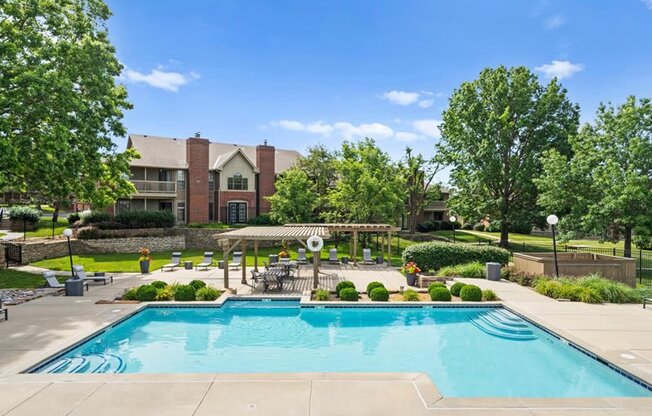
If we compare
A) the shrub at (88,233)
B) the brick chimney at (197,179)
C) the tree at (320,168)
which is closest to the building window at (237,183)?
the brick chimney at (197,179)

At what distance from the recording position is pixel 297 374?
25.1 feet

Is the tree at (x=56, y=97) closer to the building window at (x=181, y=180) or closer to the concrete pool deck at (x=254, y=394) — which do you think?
the concrete pool deck at (x=254, y=394)

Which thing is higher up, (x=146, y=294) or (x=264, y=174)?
(x=264, y=174)

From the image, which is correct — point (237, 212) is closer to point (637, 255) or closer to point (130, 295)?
point (130, 295)

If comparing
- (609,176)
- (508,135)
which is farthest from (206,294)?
(508,135)

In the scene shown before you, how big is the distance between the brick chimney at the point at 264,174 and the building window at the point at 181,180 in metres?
7.14

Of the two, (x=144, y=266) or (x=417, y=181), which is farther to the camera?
(x=417, y=181)

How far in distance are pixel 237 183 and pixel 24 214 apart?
18335 millimetres

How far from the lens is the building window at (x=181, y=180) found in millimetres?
36906

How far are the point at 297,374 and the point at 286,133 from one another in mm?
37521

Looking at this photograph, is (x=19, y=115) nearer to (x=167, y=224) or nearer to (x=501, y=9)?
(x=167, y=224)

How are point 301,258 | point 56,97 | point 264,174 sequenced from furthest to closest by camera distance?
point 264,174
point 301,258
point 56,97

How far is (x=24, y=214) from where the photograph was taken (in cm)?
3409

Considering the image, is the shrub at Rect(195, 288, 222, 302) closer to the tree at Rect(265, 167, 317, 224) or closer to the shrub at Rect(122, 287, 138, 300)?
the shrub at Rect(122, 287, 138, 300)
